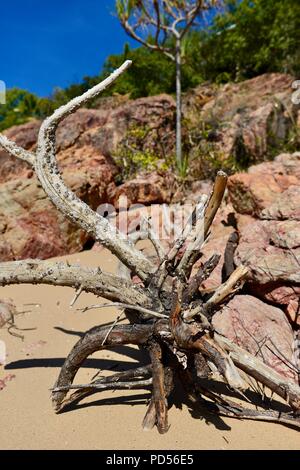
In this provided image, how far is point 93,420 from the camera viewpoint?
2.01 metres

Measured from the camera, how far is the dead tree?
1.84 m

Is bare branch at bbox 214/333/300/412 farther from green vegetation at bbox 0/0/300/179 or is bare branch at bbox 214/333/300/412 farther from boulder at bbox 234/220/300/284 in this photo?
green vegetation at bbox 0/0/300/179

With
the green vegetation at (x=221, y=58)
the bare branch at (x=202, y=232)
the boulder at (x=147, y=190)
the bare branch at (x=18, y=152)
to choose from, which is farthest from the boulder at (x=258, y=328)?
the green vegetation at (x=221, y=58)

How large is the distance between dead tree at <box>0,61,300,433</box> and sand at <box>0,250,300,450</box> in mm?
70

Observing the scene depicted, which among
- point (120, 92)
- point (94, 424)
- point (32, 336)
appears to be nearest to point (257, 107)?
point (120, 92)

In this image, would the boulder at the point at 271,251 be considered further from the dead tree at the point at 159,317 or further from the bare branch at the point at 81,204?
the bare branch at the point at 81,204

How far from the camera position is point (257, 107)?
768cm

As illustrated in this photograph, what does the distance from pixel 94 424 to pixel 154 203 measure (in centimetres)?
458

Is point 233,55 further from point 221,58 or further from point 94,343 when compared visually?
point 94,343

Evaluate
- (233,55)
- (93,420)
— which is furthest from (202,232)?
(233,55)

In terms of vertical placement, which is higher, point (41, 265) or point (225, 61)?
point (225, 61)

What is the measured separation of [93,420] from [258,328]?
1.20 meters

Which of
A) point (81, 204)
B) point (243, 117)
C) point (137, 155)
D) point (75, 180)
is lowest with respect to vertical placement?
point (81, 204)
